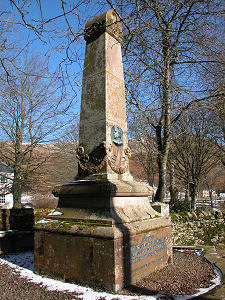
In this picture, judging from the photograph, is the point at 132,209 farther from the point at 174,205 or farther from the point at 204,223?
the point at 174,205

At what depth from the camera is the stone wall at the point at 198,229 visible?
8.16 meters

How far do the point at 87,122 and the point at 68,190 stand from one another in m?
1.30

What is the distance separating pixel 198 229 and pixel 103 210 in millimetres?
6021

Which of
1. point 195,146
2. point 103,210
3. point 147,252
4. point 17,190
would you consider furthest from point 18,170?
point 147,252

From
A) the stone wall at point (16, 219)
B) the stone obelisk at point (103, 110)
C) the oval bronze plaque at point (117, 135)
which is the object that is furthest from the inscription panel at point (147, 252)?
the stone wall at point (16, 219)

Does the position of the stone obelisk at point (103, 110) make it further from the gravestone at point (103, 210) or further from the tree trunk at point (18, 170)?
the tree trunk at point (18, 170)

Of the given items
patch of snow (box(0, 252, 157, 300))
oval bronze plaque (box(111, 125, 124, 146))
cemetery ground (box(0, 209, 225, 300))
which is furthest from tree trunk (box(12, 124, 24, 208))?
oval bronze plaque (box(111, 125, 124, 146))

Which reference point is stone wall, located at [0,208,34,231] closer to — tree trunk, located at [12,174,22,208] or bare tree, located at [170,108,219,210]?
tree trunk, located at [12,174,22,208]

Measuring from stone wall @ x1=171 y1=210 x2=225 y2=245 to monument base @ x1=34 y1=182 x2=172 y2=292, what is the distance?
3.70 m

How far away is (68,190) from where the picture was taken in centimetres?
444

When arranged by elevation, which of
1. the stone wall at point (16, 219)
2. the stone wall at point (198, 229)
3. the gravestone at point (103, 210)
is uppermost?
the gravestone at point (103, 210)

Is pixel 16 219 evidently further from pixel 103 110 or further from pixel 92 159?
pixel 103 110

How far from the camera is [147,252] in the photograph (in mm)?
4066

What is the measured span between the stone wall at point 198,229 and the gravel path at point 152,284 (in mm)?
3410
